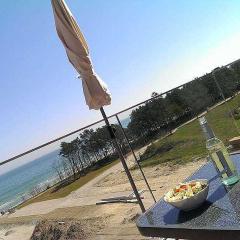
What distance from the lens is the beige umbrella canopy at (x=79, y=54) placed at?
3646 millimetres

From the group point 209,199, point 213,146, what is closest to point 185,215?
point 209,199

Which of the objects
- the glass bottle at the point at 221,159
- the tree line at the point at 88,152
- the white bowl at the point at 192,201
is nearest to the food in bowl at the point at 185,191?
the white bowl at the point at 192,201

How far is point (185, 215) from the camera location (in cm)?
188

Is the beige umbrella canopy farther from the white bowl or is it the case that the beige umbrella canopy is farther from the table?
the white bowl

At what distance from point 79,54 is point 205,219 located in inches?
97.6

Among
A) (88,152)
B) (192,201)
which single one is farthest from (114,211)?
(88,152)

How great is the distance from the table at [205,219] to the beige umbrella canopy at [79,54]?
6.23 ft

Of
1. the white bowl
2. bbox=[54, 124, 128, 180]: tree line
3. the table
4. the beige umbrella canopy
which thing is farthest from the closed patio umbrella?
bbox=[54, 124, 128, 180]: tree line

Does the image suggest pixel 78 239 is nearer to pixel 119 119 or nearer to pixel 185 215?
pixel 119 119

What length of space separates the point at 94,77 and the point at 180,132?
30.8 metres

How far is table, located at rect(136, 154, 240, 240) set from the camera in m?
1.57

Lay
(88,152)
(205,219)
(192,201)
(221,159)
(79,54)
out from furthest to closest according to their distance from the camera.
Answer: (88,152) < (79,54) < (221,159) < (192,201) < (205,219)

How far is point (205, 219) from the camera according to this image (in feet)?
5.64

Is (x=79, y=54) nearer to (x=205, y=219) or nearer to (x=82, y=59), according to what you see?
(x=82, y=59)
